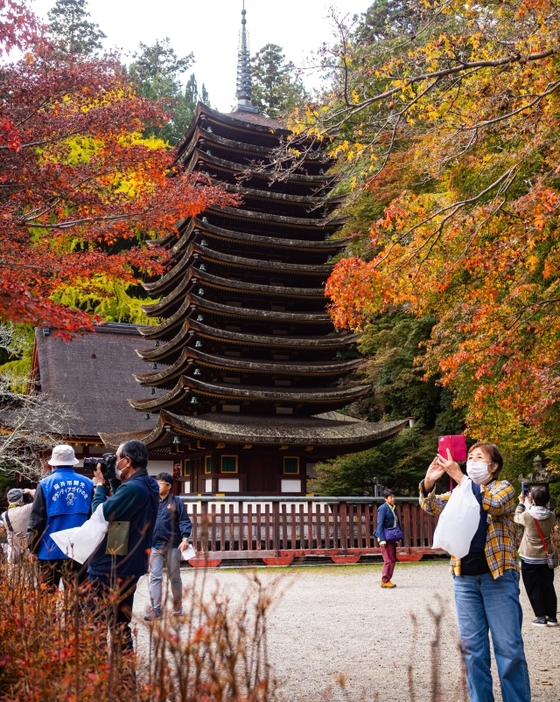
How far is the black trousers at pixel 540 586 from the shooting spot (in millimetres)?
8031

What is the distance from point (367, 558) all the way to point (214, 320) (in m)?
8.16

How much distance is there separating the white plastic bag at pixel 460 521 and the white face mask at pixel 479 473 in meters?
0.20

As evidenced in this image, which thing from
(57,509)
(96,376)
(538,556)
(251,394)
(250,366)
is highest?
(96,376)

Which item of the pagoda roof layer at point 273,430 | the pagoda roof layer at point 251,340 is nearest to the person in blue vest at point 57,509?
the pagoda roof layer at point 273,430

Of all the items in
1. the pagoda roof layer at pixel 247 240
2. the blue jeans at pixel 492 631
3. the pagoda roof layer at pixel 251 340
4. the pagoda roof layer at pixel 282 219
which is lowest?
the blue jeans at pixel 492 631

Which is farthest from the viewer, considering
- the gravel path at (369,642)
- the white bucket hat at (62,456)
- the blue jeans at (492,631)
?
the white bucket hat at (62,456)

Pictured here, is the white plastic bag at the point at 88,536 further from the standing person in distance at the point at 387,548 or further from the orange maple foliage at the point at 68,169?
the standing person in distance at the point at 387,548

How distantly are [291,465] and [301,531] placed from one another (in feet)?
14.9

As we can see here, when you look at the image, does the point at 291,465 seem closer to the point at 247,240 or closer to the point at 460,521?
the point at 247,240

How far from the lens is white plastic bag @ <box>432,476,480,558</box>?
4.21 metres

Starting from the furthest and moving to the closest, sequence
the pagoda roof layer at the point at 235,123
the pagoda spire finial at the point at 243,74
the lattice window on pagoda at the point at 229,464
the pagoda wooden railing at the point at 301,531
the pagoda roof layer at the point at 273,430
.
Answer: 1. the pagoda spire finial at the point at 243,74
2. the pagoda roof layer at the point at 235,123
3. the lattice window on pagoda at the point at 229,464
4. the pagoda roof layer at the point at 273,430
5. the pagoda wooden railing at the point at 301,531

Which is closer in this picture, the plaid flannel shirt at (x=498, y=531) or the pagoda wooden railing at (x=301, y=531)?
the plaid flannel shirt at (x=498, y=531)

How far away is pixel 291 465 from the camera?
21.0 meters

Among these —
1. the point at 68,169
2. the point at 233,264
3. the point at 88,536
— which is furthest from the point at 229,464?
the point at 88,536
